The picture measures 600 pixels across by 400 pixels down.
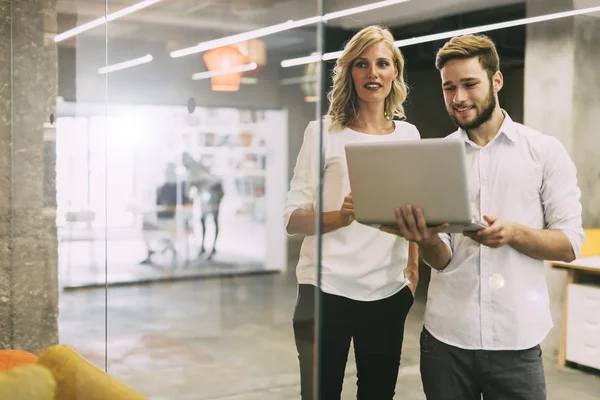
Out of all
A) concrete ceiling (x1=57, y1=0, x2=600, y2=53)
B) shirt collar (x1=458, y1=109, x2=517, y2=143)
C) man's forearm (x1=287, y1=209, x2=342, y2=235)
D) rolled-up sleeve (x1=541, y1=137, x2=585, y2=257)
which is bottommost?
man's forearm (x1=287, y1=209, x2=342, y2=235)

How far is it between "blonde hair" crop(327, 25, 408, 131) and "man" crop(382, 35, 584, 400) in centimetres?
20

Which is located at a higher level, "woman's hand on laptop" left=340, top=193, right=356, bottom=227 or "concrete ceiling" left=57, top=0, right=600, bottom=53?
"concrete ceiling" left=57, top=0, right=600, bottom=53

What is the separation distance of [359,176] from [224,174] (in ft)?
10.4

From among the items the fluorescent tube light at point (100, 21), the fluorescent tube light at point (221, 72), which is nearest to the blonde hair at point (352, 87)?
the fluorescent tube light at point (100, 21)

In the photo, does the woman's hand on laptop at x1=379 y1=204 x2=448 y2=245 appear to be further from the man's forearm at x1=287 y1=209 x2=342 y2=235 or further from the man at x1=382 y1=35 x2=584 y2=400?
the man's forearm at x1=287 y1=209 x2=342 y2=235

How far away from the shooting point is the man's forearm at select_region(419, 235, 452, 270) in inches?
71.9

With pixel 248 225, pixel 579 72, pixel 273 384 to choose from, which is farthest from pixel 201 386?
pixel 579 72

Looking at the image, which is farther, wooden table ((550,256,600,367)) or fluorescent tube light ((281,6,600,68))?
wooden table ((550,256,600,367))

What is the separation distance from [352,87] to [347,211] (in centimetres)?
41

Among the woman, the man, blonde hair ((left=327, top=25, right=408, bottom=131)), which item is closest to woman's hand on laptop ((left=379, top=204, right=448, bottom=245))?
the man

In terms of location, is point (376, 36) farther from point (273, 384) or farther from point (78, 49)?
point (273, 384)

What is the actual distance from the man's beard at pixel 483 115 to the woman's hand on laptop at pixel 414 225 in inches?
16.5

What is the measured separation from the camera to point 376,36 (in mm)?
2121

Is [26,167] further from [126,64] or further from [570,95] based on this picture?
[570,95]
